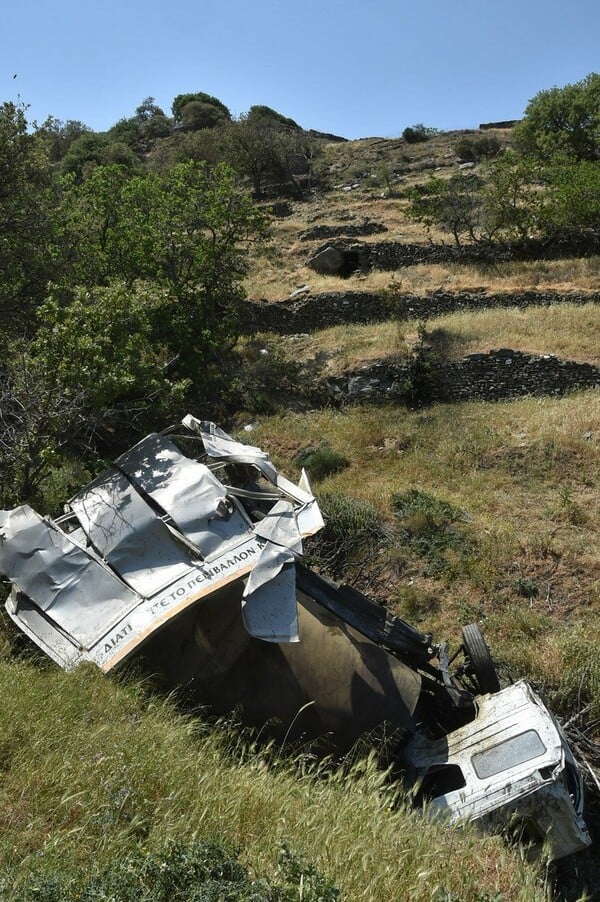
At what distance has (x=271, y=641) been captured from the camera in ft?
15.8

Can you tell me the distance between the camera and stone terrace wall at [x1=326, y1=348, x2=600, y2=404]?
53.0ft

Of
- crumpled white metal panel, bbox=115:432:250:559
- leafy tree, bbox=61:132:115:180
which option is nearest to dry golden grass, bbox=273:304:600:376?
crumpled white metal panel, bbox=115:432:250:559

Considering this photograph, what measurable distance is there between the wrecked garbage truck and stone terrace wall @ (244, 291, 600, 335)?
16.2 m

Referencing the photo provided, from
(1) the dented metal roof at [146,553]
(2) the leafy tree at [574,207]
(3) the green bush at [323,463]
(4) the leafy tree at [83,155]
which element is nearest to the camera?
(1) the dented metal roof at [146,553]

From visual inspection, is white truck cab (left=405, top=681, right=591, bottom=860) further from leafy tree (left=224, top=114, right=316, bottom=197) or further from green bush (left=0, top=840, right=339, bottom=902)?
leafy tree (left=224, top=114, right=316, bottom=197)

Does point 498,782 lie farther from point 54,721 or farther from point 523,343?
point 523,343

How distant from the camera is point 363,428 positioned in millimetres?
14719

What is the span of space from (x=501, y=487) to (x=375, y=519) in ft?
9.07

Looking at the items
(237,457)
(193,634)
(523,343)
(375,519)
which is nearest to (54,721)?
(193,634)

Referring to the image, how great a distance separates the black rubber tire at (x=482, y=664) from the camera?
254 inches

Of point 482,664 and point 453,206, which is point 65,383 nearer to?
point 482,664

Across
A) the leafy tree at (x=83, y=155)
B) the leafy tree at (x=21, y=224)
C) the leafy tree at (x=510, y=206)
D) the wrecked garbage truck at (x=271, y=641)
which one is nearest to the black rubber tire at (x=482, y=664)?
the wrecked garbage truck at (x=271, y=641)

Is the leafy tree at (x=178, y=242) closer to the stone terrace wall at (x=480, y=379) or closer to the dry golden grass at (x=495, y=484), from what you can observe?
the dry golden grass at (x=495, y=484)

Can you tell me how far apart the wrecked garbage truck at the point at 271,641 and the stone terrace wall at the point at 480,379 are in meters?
10.8
